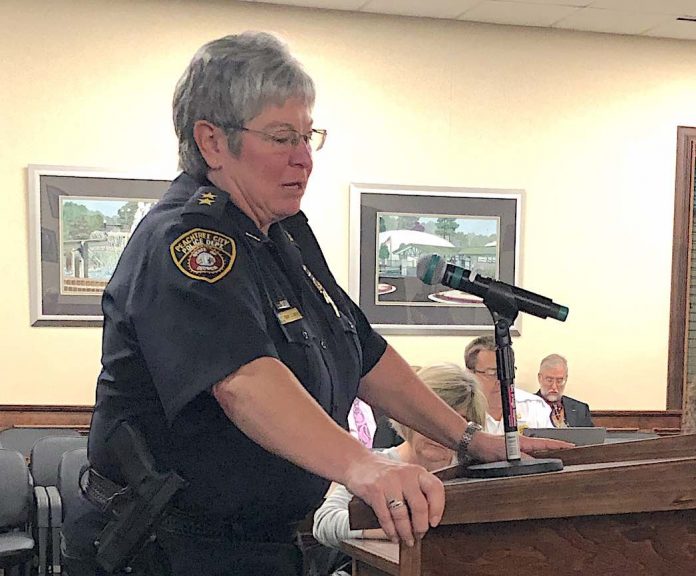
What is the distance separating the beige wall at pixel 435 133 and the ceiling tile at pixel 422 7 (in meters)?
0.08

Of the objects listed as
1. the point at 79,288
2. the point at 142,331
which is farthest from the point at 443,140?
the point at 142,331

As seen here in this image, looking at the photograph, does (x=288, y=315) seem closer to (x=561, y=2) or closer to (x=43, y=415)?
(x=43, y=415)

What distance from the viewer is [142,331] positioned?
51.9 inches

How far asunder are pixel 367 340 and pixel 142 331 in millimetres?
500

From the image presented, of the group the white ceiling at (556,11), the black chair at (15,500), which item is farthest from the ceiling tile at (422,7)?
the black chair at (15,500)

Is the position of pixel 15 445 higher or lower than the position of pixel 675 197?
lower

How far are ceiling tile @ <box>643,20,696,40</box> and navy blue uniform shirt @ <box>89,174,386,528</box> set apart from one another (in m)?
4.55

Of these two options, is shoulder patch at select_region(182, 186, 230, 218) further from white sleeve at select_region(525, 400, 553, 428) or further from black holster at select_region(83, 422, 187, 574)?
white sleeve at select_region(525, 400, 553, 428)

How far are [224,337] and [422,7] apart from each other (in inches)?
168

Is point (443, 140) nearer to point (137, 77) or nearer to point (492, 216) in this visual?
point (492, 216)

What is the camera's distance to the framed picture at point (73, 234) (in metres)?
4.87

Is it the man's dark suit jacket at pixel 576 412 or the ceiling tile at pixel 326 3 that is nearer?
the ceiling tile at pixel 326 3

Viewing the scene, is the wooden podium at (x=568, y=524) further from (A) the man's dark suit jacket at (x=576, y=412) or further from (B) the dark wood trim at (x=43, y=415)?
(A) the man's dark suit jacket at (x=576, y=412)

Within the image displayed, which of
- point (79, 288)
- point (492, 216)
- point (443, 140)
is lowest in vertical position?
point (79, 288)
